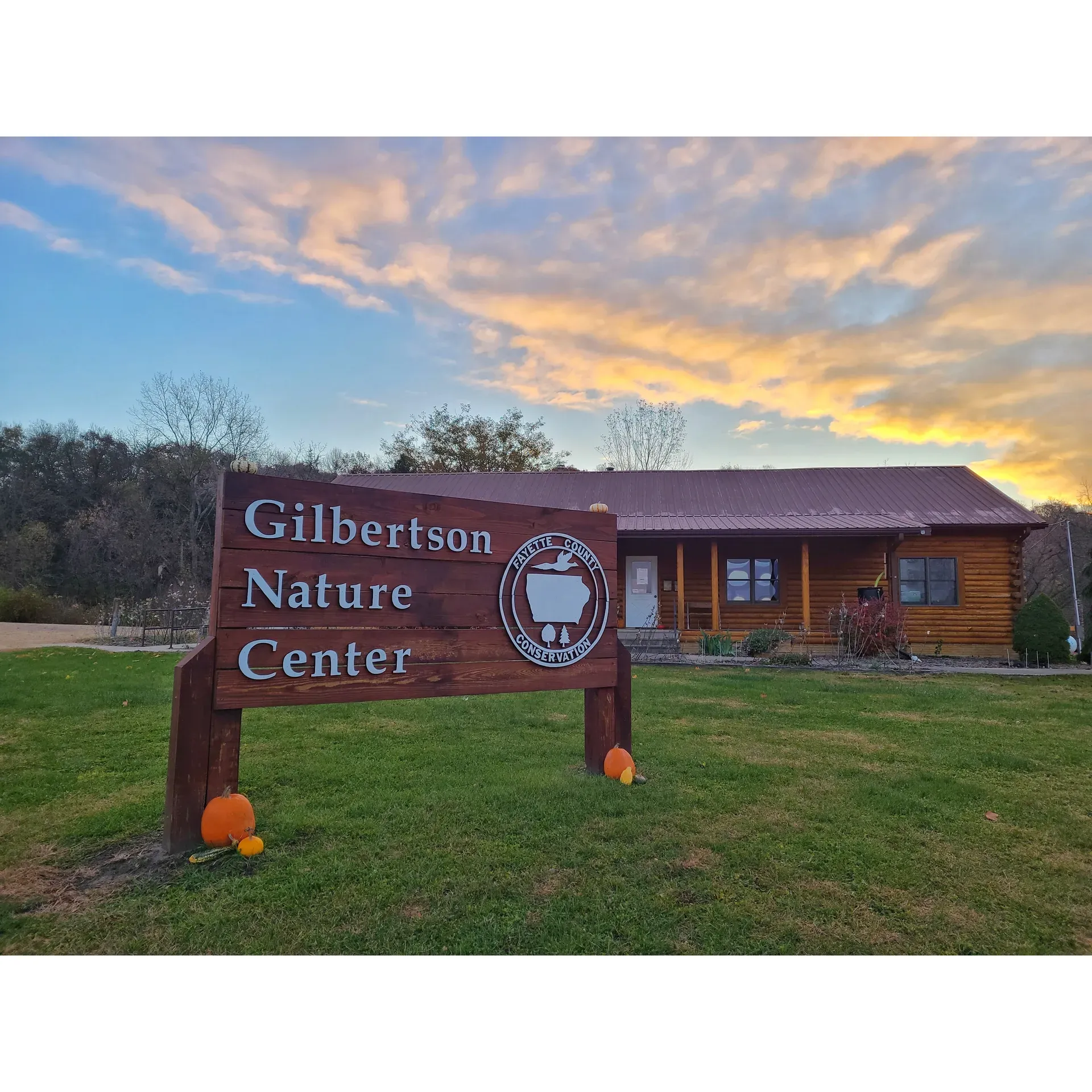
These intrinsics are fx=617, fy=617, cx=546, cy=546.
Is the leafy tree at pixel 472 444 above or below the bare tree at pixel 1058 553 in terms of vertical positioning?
above

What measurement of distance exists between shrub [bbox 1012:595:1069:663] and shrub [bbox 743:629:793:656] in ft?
17.5

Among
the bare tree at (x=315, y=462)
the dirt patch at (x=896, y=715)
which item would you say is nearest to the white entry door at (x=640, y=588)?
the dirt patch at (x=896, y=715)

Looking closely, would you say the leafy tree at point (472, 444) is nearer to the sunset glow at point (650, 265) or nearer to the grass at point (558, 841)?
the sunset glow at point (650, 265)

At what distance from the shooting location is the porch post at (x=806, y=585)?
48.8 ft

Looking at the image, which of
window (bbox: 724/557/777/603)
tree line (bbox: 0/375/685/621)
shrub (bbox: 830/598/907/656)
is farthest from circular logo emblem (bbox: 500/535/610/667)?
tree line (bbox: 0/375/685/621)

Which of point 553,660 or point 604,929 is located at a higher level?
point 553,660

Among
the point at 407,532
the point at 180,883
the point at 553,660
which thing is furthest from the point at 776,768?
the point at 180,883

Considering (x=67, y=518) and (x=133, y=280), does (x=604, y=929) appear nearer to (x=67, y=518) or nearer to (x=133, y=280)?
(x=133, y=280)

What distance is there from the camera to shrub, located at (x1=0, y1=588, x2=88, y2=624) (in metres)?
21.4

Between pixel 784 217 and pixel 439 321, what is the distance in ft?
30.0

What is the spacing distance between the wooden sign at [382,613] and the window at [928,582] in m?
14.2

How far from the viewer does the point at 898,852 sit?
3.34 m

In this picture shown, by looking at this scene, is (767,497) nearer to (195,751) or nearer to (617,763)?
(617,763)

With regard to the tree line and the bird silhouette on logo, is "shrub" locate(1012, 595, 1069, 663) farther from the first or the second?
the tree line
